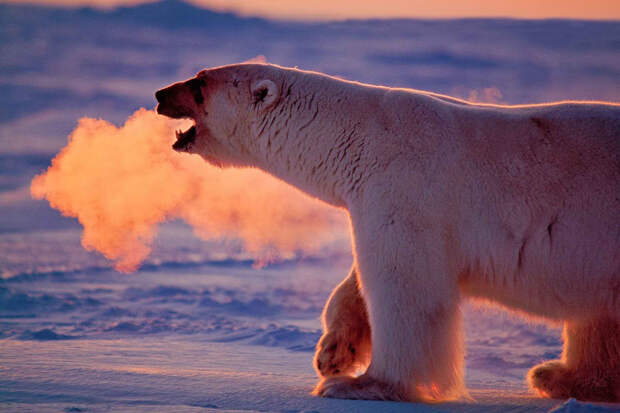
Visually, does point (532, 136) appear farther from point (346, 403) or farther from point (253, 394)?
point (253, 394)

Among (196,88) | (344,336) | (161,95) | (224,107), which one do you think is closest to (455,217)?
(344,336)

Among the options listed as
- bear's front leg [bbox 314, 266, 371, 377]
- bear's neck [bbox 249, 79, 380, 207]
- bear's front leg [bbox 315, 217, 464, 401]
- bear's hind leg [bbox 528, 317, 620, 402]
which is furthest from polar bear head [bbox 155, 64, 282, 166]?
bear's hind leg [bbox 528, 317, 620, 402]

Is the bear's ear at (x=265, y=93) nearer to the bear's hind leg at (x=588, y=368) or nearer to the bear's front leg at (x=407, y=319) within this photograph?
the bear's front leg at (x=407, y=319)

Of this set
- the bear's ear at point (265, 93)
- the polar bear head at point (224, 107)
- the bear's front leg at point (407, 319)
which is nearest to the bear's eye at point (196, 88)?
the polar bear head at point (224, 107)

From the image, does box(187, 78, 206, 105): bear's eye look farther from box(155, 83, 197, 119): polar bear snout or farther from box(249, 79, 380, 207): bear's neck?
box(249, 79, 380, 207): bear's neck

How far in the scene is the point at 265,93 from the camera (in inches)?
240

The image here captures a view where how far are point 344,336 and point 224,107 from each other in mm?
2272

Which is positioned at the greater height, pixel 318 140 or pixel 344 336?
pixel 318 140

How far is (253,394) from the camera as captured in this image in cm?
523

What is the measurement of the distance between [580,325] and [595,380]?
53 centimetres

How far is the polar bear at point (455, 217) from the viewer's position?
5250mm

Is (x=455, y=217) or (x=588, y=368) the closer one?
(x=455, y=217)

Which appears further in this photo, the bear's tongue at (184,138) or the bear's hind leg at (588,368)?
the bear's tongue at (184,138)

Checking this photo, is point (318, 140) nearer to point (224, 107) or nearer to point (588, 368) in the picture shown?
point (224, 107)
